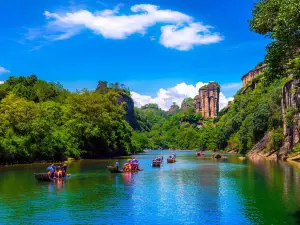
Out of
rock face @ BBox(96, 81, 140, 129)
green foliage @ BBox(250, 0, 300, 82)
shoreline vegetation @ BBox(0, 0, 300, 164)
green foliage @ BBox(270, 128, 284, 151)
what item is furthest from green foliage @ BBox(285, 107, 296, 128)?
rock face @ BBox(96, 81, 140, 129)

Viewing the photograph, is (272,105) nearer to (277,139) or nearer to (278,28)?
(277,139)

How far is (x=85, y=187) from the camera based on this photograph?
30.5 m

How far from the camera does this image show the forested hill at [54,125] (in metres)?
56.4

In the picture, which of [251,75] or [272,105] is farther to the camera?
[251,75]

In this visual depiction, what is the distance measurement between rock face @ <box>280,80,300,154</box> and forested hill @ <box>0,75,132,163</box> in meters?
36.3

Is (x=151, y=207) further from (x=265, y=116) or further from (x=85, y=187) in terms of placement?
(x=265, y=116)

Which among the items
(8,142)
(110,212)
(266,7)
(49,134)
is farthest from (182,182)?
(49,134)

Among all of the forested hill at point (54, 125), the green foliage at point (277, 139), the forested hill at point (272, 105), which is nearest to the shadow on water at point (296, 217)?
the forested hill at point (272, 105)

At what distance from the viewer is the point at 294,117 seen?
5981cm

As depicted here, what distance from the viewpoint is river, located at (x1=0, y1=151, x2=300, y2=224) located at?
19.3m

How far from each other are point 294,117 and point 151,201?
43070 mm

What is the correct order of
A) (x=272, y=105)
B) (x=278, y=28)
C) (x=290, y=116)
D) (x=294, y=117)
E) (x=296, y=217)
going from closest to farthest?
1. (x=278, y=28)
2. (x=296, y=217)
3. (x=294, y=117)
4. (x=290, y=116)
5. (x=272, y=105)

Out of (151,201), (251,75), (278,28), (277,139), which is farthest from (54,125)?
(251,75)

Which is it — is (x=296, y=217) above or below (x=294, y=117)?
below
